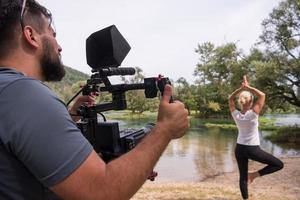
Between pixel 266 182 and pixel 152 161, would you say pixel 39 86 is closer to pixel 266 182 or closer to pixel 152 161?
pixel 152 161

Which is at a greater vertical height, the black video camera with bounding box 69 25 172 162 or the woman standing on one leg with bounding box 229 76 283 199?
the black video camera with bounding box 69 25 172 162

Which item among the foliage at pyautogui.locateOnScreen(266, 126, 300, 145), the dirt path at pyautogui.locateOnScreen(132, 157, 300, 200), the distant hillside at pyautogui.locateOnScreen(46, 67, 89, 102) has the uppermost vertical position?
the distant hillside at pyautogui.locateOnScreen(46, 67, 89, 102)

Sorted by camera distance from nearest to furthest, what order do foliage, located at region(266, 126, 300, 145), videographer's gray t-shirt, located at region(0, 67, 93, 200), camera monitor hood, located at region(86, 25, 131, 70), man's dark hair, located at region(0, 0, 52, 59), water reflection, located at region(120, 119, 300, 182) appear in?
videographer's gray t-shirt, located at region(0, 67, 93, 200) → man's dark hair, located at region(0, 0, 52, 59) → camera monitor hood, located at region(86, 25, 131, 70) → water reflection, located at region(120, 119, 300, 182) → foliage, located at region(266, 126, 300, 145)

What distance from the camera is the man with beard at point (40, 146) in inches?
46.2

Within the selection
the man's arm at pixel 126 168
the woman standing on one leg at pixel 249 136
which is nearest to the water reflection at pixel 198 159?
the woman standing on one leg at pixel 249 136

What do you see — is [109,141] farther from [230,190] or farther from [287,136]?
[287,136]

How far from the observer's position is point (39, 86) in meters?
1.24

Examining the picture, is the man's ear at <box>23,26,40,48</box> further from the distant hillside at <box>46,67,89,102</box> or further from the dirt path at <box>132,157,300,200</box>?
the dirt path at <box>132,157,300,200</box>

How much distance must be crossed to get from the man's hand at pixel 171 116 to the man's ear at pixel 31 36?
19.9 inches

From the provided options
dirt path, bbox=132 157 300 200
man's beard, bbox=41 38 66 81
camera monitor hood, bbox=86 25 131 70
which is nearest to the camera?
man's beard, bbox=41 38 66 81

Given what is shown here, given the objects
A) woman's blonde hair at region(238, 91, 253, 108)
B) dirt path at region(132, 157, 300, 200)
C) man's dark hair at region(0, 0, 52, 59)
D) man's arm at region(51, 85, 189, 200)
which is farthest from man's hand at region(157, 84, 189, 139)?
dirt path at region(132, 157, 300, 200)

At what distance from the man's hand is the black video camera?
9 cm

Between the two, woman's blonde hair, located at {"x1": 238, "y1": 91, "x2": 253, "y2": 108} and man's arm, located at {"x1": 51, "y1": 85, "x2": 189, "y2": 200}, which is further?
woman's blonde hair, located at {"x1": 238, "y1": 91, "x2": 253, "y2": 108}

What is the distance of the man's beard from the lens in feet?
4.83
